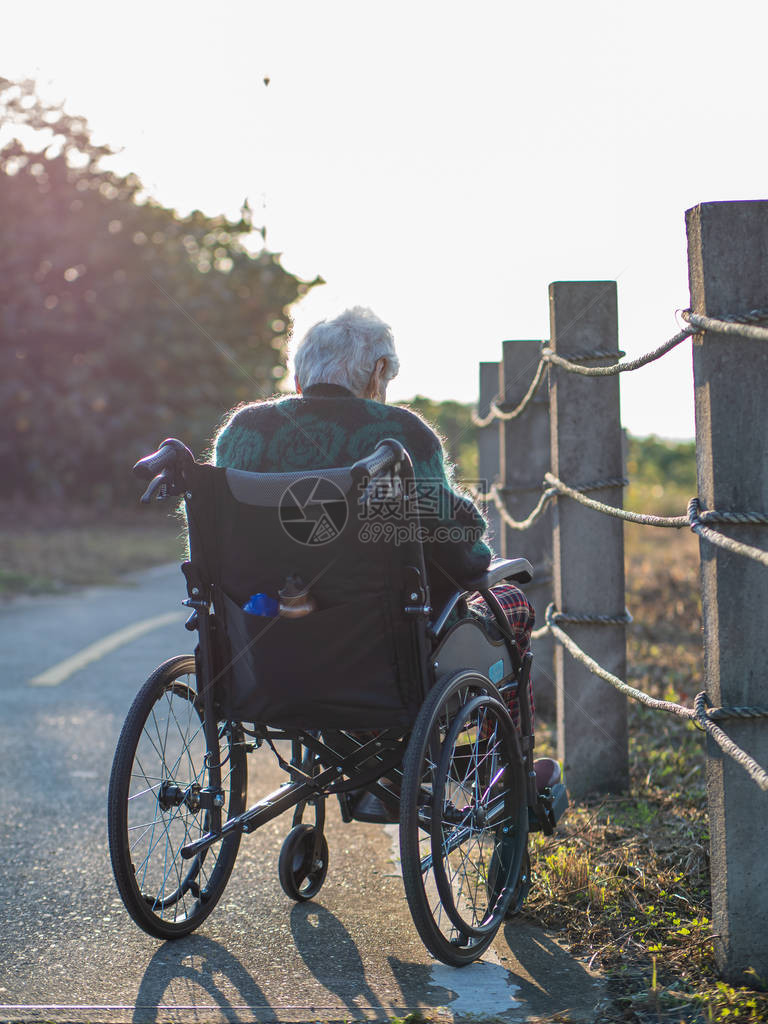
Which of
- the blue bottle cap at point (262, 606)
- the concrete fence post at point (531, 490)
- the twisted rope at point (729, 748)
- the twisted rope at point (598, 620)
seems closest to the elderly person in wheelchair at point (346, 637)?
the blue bottle cap at point (262, 606)

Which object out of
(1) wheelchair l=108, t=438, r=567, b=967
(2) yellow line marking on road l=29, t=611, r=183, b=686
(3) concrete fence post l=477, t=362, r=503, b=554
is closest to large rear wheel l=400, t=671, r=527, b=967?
(1) wheelchair l=108, t=438, r=567, b=967

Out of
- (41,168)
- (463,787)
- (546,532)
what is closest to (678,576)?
(546,532)

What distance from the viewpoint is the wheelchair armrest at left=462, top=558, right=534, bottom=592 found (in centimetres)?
280

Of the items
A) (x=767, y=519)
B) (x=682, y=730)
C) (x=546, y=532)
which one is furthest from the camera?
(x=546, y=532)

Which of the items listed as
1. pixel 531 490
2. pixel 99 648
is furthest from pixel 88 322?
pixel 531 490

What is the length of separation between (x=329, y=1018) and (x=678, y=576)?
6695mm

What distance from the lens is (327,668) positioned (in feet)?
8.77

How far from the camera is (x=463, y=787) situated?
277 cm

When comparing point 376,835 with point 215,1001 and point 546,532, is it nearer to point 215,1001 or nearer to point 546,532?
point 215,1001

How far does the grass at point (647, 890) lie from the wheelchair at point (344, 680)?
0.66ft

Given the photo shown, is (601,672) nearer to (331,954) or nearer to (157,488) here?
→ (331,954)

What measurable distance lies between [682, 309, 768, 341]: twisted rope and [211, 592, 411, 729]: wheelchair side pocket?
944mm

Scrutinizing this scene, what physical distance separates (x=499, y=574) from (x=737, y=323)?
878mm

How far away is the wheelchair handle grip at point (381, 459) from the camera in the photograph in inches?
93.4
